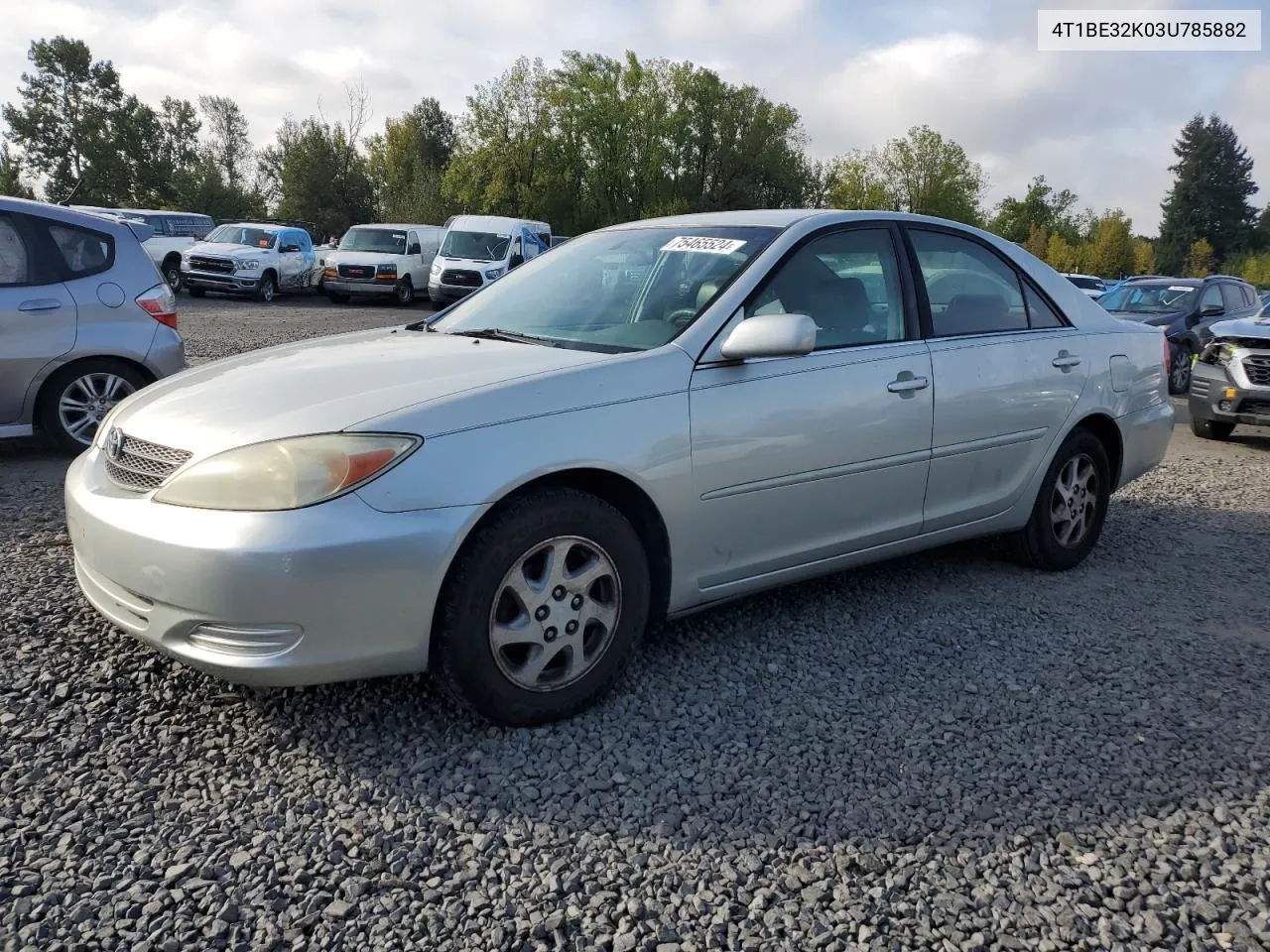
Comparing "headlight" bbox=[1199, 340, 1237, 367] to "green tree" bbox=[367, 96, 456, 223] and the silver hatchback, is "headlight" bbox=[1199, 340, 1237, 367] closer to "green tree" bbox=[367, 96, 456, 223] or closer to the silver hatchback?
the silver hatchback

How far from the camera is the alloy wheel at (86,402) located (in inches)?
258

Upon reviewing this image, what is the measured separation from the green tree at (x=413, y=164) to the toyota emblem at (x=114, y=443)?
51.6 m

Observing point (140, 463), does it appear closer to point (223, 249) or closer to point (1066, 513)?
point (1066, 513)

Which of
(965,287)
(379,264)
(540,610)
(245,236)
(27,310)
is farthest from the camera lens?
(379,264)

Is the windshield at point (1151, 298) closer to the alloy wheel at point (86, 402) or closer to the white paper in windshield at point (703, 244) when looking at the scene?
the white paper in windshield at point (703, 244)

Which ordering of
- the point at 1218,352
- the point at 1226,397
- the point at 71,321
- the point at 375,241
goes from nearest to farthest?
the point at 71,321
the point at 1226,397
the point at 1218,352
the point at 375,241

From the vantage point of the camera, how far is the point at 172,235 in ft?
87.1

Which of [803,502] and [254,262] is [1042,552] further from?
[254,262]

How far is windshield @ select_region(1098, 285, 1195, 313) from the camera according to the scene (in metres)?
14.1

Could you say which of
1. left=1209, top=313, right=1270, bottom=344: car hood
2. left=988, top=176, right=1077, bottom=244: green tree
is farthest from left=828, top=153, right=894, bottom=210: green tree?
left=1209, top=313, right=1270, bottom=344: car hood

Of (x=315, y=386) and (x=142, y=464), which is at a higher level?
(x=315, y=386)

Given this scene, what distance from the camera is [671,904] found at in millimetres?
2338

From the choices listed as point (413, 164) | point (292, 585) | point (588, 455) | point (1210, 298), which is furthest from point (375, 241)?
point (413, 164)

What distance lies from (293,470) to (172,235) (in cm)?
2693
